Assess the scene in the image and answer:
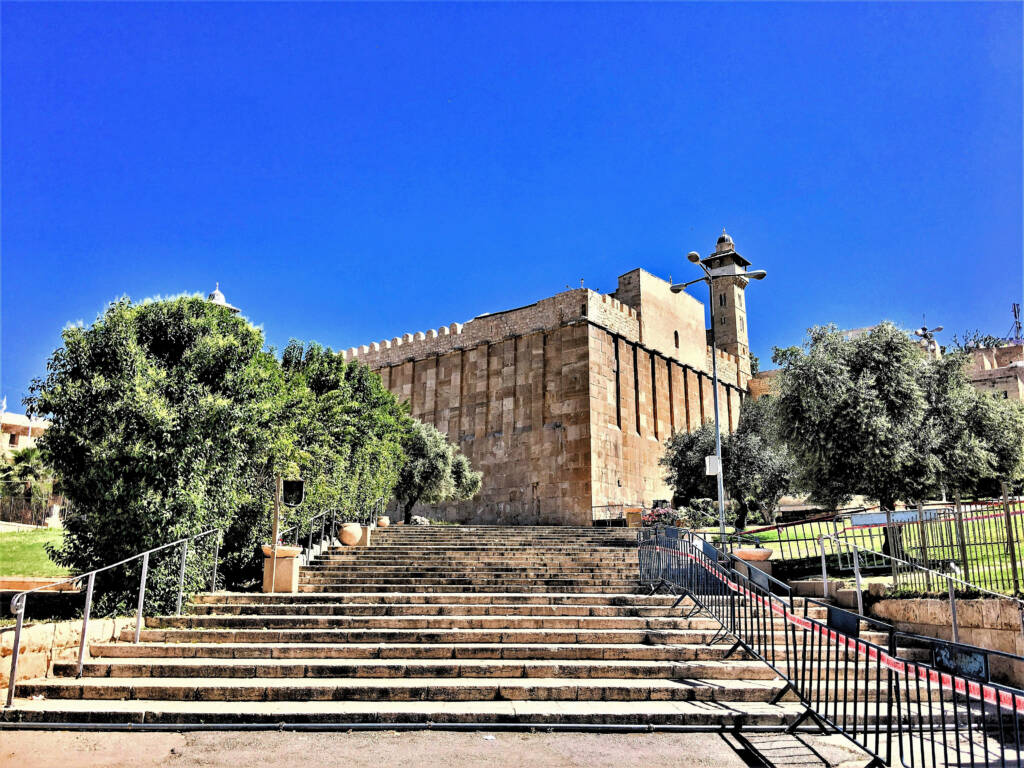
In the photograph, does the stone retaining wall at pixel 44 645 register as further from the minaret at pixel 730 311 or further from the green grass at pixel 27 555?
the minaret at pixel 730 311

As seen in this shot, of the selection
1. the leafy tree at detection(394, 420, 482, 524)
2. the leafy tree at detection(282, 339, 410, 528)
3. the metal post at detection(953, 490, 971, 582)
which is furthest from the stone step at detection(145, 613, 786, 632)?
the leafy tree at detection(394, 420, 482, 524)

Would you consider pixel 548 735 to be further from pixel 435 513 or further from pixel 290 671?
pixel 435 513

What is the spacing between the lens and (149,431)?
29.3 feet

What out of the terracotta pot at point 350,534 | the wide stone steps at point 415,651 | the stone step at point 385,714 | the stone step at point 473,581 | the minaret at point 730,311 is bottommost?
the stone step at point 385,714

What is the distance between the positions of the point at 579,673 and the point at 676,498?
958 inches

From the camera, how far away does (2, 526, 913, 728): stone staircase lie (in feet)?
18.9

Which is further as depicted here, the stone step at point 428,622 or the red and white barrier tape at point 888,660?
the stone step at point 428,622

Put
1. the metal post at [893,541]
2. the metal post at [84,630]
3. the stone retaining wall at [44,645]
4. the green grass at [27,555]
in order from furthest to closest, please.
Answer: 1. the green grass at [27,555]
2. the metal post at [893,541]
3. the metal post at [84,630]
4. the stone retaining wall at [44,645]

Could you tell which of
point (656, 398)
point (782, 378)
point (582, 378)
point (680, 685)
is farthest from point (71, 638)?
point (656, 398)

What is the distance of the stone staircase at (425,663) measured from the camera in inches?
227

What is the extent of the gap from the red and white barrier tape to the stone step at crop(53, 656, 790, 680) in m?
0.84

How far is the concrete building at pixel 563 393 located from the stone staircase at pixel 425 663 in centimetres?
1875

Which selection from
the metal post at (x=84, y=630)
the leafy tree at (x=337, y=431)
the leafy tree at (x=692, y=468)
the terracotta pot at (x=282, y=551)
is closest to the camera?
the metal post at (x=84, y=630)

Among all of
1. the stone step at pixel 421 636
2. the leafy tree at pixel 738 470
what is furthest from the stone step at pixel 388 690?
the leafy tree at pixel 738 470
